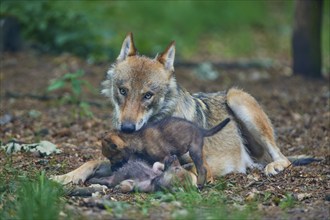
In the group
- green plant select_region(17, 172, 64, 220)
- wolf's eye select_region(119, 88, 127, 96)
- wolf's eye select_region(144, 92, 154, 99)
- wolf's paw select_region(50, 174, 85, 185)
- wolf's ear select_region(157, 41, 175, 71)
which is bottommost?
wolf's paw select_region(50, 174, 85, 185)

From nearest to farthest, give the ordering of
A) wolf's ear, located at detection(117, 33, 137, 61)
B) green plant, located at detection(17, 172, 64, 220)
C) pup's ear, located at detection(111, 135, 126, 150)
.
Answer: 1. green plant, located at detection(17, 172, 64, 220)
2. pup's ear, located at detection(111, 135, 126, 150)
3. wolf's ear, located at detection(117, 33, 137, 61)

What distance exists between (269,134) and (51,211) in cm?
397

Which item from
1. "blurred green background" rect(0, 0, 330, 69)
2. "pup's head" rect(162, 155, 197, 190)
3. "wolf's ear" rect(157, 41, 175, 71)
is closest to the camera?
"pup's head" rect(162, 155, 197, 190)

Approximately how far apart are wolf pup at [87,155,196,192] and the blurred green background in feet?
23.7

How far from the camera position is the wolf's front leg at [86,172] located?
7.57m

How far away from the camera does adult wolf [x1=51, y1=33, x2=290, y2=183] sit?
7758 millimetres

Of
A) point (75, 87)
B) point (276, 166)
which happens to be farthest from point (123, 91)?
point (75, 87)

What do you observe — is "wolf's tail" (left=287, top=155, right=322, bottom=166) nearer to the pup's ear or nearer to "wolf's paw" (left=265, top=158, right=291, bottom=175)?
"wolf's paw" (left=265, top=158, right=291, bottom=175)

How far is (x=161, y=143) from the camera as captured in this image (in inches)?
296

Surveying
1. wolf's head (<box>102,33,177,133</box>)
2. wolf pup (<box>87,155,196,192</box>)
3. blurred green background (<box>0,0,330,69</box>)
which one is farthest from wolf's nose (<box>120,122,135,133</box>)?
blurred green background (<box>0,0,330,69</box>)

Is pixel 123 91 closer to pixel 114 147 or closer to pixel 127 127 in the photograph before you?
pixel 127 127

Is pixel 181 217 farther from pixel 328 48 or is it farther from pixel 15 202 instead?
pixel 328 48

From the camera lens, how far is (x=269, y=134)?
29.4ft

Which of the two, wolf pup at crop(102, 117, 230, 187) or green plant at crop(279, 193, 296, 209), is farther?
wolf pup at crop(102, 117, 230, 187)
